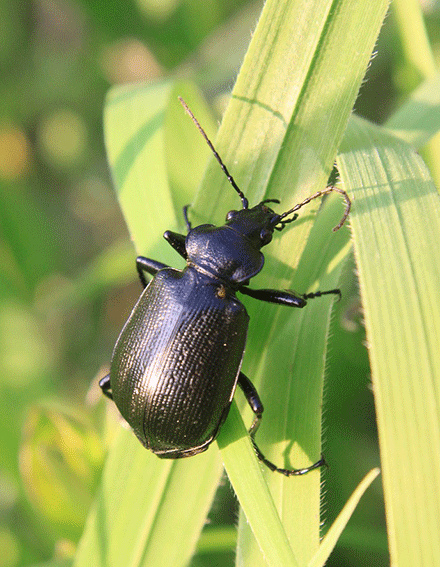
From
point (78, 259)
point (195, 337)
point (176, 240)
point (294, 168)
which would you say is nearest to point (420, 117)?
point (294, 168)

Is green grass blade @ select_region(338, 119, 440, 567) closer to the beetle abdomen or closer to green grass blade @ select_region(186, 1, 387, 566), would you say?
green grass blade @ select_region(186, 1, 387, 566)

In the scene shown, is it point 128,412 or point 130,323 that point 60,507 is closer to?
point 128,412

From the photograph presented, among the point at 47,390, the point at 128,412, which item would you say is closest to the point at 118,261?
the point at 47,390

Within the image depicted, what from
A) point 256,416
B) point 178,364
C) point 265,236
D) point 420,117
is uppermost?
point 420,117

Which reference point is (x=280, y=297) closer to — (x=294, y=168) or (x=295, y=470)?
(x=294, y=168)

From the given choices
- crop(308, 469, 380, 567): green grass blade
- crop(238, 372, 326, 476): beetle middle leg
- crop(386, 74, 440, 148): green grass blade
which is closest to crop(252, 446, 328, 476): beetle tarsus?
crop(238, 372, 326, 476): beetle middle leg

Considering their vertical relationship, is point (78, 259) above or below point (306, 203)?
below

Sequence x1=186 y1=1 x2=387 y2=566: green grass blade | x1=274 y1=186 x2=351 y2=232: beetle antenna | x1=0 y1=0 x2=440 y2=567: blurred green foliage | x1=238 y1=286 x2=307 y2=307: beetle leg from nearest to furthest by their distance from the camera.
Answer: x1=274 y1=186 x2=351 y2=232: beetle antenna
x1=186 y1=1 x2=387 y2=566: green grass blade
x1=238 y1=286 x2=307 y2=307: beetle leg
x1=0 y1=0 x2=440 y2=567: blurred green foliage

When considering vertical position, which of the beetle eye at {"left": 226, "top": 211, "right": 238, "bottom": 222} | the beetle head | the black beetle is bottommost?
the black beetle

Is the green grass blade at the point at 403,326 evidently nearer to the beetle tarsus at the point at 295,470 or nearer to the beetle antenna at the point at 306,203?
the beetle antenna at the point at 306,203
